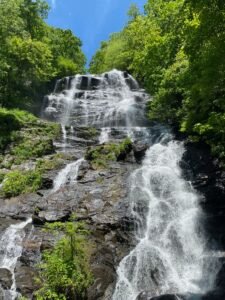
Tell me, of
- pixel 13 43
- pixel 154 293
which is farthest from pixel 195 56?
pixel 13 43

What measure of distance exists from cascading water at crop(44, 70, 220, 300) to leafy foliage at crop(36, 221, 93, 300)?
131cm

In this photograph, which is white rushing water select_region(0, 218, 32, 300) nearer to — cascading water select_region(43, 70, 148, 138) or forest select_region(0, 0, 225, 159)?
forest select_region(0, 0, 225, 159)

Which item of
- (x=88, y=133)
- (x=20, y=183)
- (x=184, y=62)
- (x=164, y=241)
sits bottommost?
(x=164, y=241)

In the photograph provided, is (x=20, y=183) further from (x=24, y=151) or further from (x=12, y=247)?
(x=12, y=247)

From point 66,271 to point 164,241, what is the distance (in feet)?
15.5

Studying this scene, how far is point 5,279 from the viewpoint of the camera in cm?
1373

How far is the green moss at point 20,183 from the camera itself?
20.6 m

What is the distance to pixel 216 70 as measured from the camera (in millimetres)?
13602

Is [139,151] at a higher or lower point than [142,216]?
higher

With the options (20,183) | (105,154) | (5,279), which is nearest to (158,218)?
(5,279)

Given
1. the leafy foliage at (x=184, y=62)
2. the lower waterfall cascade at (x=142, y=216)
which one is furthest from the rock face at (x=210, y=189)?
the leafy foliage at (x=184, y=62)

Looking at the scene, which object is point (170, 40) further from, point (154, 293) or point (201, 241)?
point (154, 293)

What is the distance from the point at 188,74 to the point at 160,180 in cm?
559

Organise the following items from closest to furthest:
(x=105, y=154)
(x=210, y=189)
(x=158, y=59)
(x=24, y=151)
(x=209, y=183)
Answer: (x=210, y=189) → (x=209, y=183) → (x=105, y=154) → (x=24, y=151) → (x=158, y=59)
